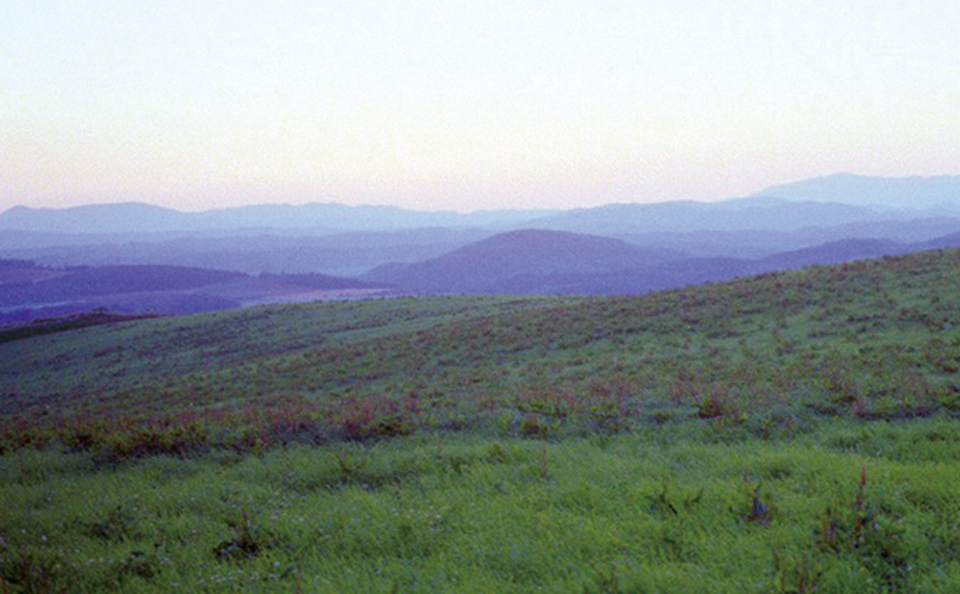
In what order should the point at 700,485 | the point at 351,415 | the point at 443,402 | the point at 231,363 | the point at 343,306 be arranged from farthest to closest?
the point at 343,306 < the point at 231,363 < the point at 443,402 < the point at 351,415 < the point at 700,485

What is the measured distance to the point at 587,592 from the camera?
4.44m

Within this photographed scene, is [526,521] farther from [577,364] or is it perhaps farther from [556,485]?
[577,364]

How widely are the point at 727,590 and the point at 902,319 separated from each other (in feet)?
63.4

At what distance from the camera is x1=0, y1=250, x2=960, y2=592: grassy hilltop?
16.3ft

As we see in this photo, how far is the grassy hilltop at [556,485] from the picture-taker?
497 cm

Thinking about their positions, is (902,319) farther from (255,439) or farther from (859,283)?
(255,439)

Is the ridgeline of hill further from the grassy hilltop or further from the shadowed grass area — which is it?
the shadowed grass area

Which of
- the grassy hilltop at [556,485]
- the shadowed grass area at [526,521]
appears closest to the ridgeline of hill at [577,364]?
the grassy hilltop at [556,485]

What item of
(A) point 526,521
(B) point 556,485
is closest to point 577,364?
(B) point 556,485

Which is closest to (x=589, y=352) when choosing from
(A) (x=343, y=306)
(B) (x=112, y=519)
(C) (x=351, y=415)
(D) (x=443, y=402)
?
(D) (x=443, y=402)

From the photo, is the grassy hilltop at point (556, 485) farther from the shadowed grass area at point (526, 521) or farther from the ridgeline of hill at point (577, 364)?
the ridgeline of hill at point (577, 364)

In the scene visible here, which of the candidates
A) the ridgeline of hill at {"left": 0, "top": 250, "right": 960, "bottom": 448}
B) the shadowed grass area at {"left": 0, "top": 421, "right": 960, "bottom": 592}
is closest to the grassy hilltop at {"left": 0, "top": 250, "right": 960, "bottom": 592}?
the shadowed grass area at {"left": 0, "top": 421, "right": 960, "bottom": 592}

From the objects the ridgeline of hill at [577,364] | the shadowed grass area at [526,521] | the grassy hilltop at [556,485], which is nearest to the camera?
the shadowed grass area at [526,521]

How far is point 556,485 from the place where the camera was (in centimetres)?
695
